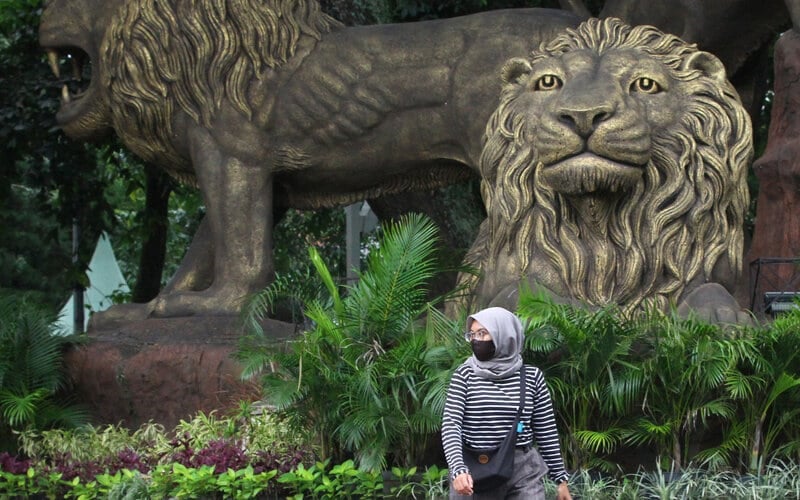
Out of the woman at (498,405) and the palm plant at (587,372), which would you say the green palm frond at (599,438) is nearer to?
the palm plant at (587,372)

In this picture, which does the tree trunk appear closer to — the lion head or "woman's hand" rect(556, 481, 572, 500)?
the lion head

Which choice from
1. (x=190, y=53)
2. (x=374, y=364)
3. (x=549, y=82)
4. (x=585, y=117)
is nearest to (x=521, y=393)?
(x=374, y=364)

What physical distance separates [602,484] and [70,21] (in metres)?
5.64

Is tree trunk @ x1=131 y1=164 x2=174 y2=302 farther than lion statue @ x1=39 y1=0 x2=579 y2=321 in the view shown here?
Yes

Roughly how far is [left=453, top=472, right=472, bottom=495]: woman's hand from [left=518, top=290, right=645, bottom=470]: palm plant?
1455 mm

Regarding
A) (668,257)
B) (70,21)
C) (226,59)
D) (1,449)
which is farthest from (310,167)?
(668,257)

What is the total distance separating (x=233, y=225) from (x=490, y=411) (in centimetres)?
462

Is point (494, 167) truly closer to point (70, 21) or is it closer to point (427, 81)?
point (427, 81)

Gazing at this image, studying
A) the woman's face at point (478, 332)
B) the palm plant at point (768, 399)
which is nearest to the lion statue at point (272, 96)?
the palm plant at point (768, 399)

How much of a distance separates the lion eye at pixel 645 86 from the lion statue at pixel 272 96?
2315mm

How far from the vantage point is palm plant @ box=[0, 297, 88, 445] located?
361 inches

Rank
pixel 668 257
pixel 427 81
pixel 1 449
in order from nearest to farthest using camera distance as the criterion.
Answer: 1. pixel 668 257
2. pixel 1 449
3. pixel 427 81

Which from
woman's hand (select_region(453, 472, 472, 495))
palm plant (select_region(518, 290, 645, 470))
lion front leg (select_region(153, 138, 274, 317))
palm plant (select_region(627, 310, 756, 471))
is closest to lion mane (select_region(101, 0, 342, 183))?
lion front leg (select_region(153, 138, 274, 317))

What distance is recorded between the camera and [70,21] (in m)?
10.8
